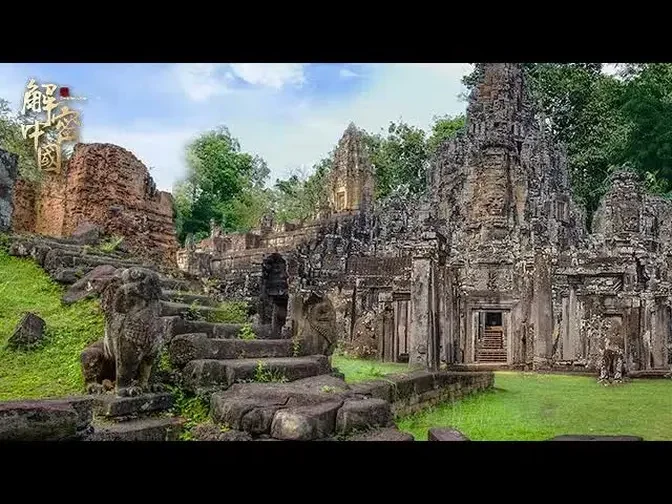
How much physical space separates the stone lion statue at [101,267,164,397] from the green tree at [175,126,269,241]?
9478 millimetres

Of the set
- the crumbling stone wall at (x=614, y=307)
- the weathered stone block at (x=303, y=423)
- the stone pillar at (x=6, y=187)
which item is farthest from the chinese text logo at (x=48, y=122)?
the crumbling stone wall at (x=614, y=307)

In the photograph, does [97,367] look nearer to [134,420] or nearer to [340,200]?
[134,420]

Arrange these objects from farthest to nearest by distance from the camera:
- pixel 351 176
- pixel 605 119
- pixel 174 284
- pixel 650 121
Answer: pixel 605 119 < pixel 351 176 < pixel 650 121 < pixel 174 284

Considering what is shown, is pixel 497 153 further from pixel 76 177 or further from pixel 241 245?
pixel 76 177

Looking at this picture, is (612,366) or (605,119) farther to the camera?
(605,119)

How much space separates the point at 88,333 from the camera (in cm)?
583

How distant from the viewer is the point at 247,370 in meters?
5.16

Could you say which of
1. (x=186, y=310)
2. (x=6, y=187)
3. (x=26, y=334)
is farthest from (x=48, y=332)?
(x=6, y=187)

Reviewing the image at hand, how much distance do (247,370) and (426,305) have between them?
14.1 feet

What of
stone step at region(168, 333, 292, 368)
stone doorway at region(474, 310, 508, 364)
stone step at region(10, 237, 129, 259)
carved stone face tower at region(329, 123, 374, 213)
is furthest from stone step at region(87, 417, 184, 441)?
carved stone face tower at region(329, 123, 374, 213)

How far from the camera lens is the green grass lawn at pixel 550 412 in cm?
547

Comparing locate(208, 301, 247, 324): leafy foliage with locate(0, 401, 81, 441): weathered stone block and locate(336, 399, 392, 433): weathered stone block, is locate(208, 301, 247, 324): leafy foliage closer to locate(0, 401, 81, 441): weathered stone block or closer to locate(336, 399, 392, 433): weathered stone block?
locate(336, 399, 392, 433): weathered stone block

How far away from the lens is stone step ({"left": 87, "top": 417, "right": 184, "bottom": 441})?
3.76 m

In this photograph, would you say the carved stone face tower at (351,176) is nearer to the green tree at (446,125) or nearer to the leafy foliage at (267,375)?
the green tree at (446,125)
